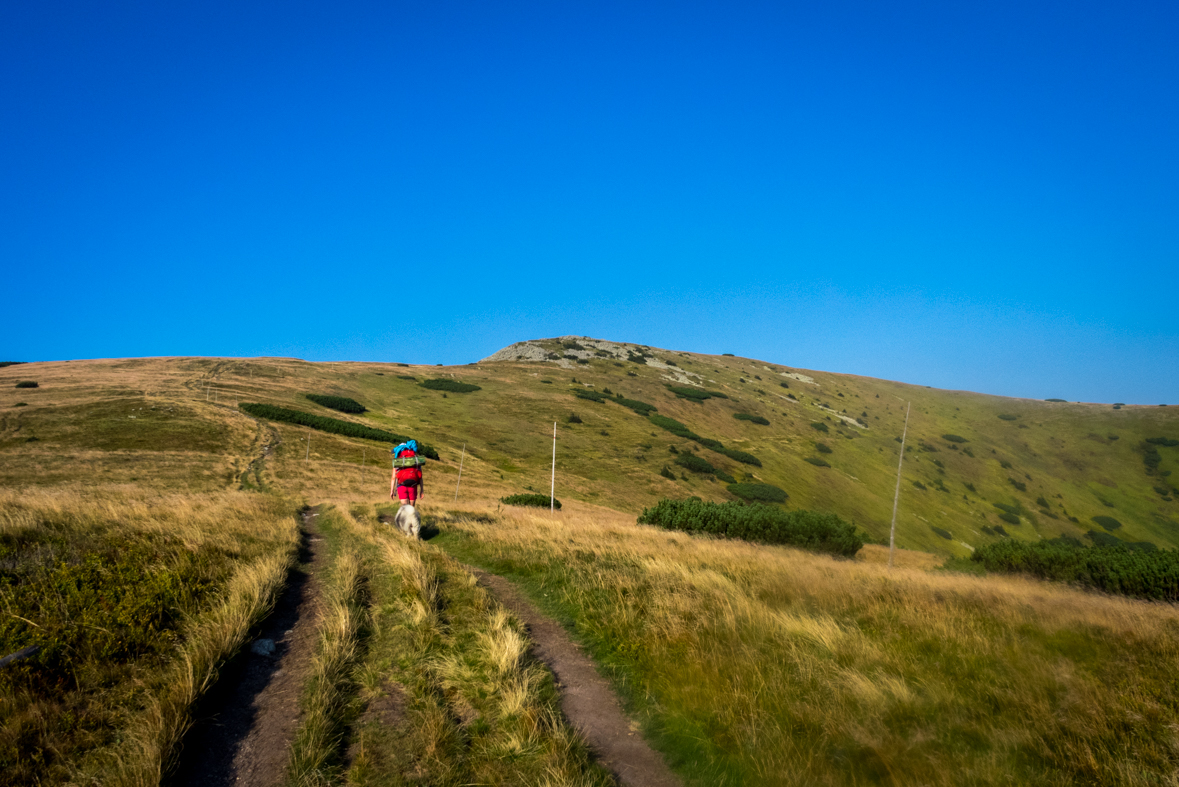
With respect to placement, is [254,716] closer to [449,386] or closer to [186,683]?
[186,683]

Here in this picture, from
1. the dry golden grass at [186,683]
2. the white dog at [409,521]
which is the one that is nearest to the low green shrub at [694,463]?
the white dog at [409,521]

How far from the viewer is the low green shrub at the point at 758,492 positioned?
166ft

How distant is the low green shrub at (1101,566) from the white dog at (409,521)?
20398 millimetres

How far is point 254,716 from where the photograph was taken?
4.60 meters

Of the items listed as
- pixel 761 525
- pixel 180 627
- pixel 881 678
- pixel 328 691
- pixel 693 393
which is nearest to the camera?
pixel 328 691

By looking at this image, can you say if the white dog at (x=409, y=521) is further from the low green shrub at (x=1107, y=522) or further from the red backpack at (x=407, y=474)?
the low green shrub at (x=1107, y=522)

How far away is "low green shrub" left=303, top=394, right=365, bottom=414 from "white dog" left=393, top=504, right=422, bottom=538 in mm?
43470

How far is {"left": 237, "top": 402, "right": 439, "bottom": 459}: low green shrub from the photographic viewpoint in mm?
45312

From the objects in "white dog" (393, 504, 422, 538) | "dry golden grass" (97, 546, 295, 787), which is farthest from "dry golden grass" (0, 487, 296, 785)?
"white dog" (393, 504, 422, 538)

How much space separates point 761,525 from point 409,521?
650 inches

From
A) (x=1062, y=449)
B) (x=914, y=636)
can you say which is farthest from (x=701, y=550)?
(x=1062, y=449)

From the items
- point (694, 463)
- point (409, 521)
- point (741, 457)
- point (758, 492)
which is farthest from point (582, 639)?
point (741, 457)

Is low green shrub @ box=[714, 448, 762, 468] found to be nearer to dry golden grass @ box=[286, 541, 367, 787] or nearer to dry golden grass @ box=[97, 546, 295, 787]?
dry golden grass @ box=[286, 541, 367, 787]

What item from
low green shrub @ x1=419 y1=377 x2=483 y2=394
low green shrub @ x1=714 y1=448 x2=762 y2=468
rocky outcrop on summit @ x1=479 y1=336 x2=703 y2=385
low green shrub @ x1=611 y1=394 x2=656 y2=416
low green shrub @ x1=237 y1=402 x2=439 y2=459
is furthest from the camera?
rocky outcrop on summit @ x1=479 y1=336 x2=703 y2=385
